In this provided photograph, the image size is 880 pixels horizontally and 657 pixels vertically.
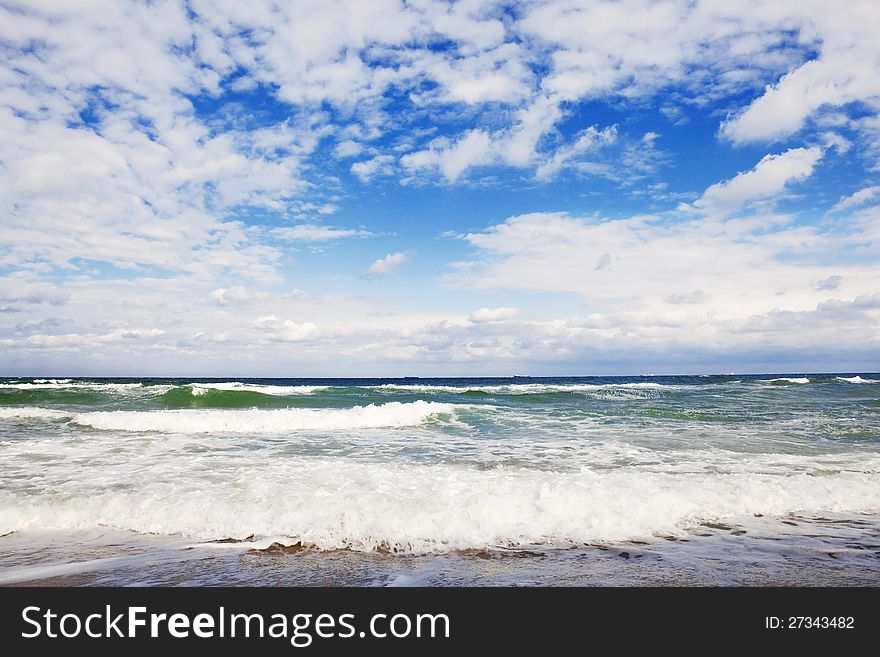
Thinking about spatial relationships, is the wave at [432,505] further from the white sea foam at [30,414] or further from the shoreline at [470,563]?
the white sea foam at [30,414]

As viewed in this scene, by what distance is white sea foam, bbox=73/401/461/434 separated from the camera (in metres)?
15.8

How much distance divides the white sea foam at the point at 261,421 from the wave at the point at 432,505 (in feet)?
25.1

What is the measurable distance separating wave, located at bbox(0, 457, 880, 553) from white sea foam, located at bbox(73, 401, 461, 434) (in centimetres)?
765

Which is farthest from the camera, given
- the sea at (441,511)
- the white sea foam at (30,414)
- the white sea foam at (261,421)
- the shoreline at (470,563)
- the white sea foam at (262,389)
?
the white sea foam at (262,389)

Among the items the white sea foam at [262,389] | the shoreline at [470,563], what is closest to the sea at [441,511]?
the shoreline at [470,563]

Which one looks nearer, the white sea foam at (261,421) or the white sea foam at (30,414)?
the white sea foam at (261,421)

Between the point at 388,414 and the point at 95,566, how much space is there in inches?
556

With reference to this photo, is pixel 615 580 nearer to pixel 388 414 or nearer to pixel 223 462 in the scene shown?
pixel 223 462

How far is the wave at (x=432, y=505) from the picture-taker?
5441mm

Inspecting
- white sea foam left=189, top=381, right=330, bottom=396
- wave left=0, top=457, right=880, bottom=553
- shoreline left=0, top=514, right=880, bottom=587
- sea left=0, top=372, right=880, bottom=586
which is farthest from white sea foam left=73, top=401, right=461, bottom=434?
white sea foam left=189, top=381, right=330, bottom=396

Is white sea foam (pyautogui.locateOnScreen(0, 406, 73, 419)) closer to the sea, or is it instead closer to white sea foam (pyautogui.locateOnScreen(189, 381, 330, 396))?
the sea

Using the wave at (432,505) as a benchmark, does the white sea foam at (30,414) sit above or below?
above

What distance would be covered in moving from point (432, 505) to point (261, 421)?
11.6 metres
